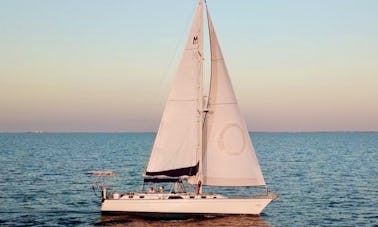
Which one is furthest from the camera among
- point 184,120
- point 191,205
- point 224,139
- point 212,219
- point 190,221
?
point 224,139

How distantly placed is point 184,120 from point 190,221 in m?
7.78

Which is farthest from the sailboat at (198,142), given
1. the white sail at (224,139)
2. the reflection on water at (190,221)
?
the reflection on water at (190,221)

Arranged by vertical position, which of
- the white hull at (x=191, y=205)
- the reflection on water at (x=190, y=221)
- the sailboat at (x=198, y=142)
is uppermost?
the sailboat at (x=198, y=142)

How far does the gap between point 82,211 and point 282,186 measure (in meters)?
28.2

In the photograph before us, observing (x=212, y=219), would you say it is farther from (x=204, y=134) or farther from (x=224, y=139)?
(x=204, y=134)

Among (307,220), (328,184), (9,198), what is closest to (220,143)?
(307,220)

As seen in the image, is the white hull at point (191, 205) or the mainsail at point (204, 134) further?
the mainsail at point (204, 134)

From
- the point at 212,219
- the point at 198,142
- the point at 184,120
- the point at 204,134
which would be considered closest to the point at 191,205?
the point at 212,219

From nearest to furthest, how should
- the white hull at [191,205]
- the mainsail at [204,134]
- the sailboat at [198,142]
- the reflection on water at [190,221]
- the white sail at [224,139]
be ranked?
the reflection on water at [190,221] → the white hull at [191,205] → the sailboat at [198,142] → the mainsail at [204,134] → the white sail at [224,139]

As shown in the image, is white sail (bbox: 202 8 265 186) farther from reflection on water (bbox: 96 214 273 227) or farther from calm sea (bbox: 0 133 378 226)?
calm sea (bbox: 0 133 378 226)

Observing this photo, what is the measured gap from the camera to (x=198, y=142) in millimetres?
41062

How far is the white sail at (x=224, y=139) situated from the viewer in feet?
135

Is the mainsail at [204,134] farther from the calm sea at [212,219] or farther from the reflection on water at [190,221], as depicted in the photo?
the calm sea at [212,219]

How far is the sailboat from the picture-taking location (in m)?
40.3
